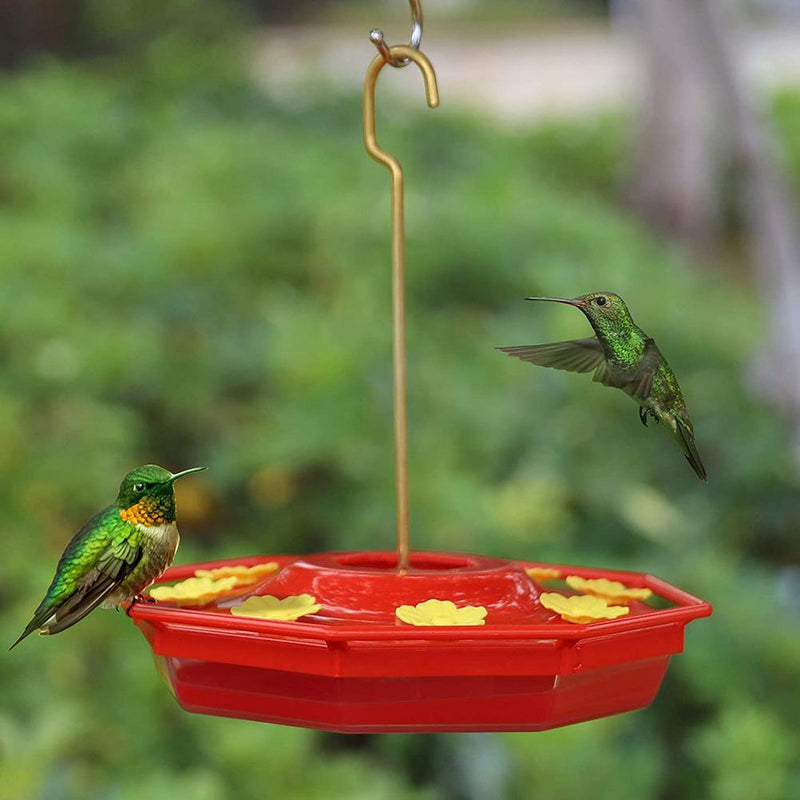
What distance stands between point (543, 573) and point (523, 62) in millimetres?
12396

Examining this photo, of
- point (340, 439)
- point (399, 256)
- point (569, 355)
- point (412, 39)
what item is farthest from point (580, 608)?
point (340, 439)

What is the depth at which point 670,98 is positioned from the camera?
7566 mm

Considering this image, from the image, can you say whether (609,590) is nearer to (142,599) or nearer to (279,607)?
(279,607)

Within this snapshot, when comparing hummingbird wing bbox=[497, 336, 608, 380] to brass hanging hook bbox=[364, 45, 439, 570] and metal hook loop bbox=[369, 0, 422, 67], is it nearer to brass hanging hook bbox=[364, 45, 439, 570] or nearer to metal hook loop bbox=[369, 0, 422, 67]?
brass hanging hook bbox=[364, 45, 439, 570]

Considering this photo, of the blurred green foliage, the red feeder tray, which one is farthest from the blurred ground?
the red feeder tray

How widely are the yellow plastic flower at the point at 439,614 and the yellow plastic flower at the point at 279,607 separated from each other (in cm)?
9

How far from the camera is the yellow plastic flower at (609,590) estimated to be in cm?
128

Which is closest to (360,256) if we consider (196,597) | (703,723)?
(703,723)

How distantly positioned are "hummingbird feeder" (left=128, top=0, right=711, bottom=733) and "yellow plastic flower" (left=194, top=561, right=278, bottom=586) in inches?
3.2

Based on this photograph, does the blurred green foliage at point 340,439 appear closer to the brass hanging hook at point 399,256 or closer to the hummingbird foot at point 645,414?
the brass hanging hook at point 399,256

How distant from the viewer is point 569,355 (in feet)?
3.62

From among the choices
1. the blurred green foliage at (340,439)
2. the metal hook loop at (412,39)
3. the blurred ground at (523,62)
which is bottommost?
the blurred green foliage at (340,439)

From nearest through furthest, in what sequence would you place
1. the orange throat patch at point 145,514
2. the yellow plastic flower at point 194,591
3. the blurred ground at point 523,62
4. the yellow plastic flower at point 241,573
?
1. the orange throat patch at point 145,514
2. the yellow plastic flower at point 194,591
3. the yellow plastic flower at point 241,573
4. the blurred ground at point 523,62

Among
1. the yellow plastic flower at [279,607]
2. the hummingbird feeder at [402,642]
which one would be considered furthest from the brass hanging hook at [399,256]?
the yellow plastic flower at [279,607]
